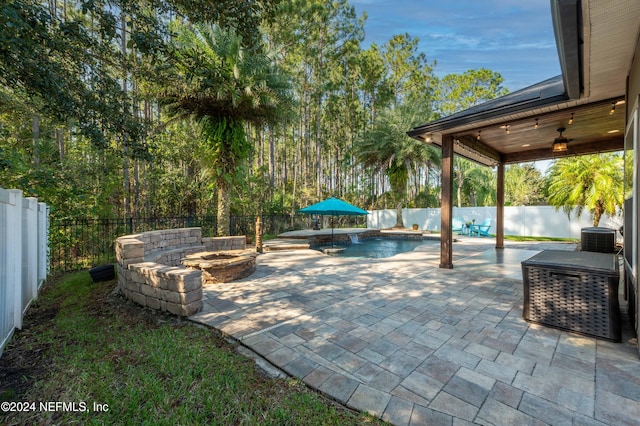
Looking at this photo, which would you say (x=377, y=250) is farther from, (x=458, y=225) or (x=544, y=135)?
(x=458, y=225)

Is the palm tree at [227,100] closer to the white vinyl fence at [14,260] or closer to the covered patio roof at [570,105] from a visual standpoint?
the white vinyl fence at [14,260]

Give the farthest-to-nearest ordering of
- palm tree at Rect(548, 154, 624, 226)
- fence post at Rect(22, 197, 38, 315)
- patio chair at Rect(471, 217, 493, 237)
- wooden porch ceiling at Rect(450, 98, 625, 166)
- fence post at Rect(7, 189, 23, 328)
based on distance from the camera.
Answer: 1. patio chair at Rect(471, 217, 493, 237)
2. palm tree at Rect(548, 154, 624, 226)
3. wooden porch ceiling at Rect(450, 98, 625, 166)
4. fence post at Rect(22, 197, 38, 315)
5. fence post at Rect(7, 189, 23, 328)

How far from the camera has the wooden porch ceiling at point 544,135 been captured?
4.95 meters

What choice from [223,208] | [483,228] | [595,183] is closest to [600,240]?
[595,183]

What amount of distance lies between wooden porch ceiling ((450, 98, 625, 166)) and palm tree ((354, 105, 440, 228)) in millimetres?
5843

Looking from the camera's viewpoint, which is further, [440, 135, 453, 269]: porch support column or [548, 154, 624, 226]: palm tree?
[548, 154, 624, 226]: palm tree

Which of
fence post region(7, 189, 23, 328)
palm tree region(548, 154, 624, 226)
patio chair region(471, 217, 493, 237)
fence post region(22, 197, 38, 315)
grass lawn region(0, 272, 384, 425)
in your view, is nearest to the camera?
grass lawn region(0, 272, 384, 425)

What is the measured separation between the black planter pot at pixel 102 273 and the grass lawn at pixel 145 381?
2064 millimetres

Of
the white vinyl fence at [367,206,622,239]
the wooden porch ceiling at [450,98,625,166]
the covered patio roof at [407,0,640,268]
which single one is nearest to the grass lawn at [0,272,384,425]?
the covered patio roof at [407,0,640,268]

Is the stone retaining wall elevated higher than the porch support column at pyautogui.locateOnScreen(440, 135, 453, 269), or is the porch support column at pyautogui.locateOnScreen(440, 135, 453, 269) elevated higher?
the porch support column at pyautogui.locateOnScreen(440, 135, 453, 269)

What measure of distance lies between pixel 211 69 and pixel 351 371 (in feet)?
14.0

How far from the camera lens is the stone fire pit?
204 inches

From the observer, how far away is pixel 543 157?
829 cm

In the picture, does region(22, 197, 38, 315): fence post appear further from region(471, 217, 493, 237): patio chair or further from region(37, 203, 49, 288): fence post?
region(471, 217, 493, 237): patio chair
